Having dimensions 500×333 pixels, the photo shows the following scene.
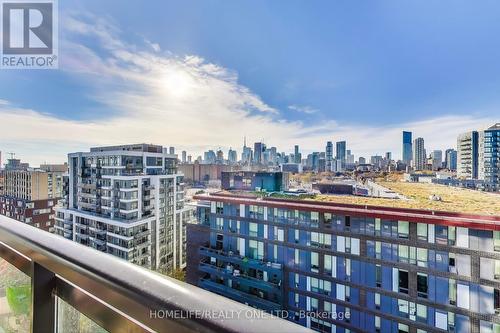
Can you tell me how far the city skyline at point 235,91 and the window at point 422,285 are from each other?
4.80 metres

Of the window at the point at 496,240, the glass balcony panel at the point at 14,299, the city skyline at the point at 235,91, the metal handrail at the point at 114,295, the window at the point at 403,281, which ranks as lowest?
the window at the point at 403,281

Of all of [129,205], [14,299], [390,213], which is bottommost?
[129,205]

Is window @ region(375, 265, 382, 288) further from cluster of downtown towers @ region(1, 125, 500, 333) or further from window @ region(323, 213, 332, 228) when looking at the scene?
window @ region(323, 213, 332, 228)

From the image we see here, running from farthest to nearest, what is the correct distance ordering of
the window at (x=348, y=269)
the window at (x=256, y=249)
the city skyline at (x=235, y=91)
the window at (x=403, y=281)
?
the window at (x=256, y=249), the city skyline at (x=235, y=91), the window at (x=348, y=269), the window at (x=403, y=281)

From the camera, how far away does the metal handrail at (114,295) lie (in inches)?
6.6

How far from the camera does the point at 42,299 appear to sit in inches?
12.9

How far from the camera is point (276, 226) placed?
6023 mm

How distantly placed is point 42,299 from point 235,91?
30.3 ft

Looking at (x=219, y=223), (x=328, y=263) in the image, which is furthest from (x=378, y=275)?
(x=219, y=223)

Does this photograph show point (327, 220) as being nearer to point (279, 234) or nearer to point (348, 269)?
point (348, 269)

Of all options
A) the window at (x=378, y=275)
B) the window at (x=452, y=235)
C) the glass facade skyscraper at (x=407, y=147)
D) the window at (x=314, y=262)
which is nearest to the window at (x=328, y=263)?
the window at (x=314, y=262)

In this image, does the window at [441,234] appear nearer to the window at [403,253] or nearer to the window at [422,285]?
the window at [403,253]

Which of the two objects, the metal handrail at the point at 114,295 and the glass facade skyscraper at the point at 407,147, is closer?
the metal handrail at the point at 114,295

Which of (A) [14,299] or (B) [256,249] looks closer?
(A) [14,299]
